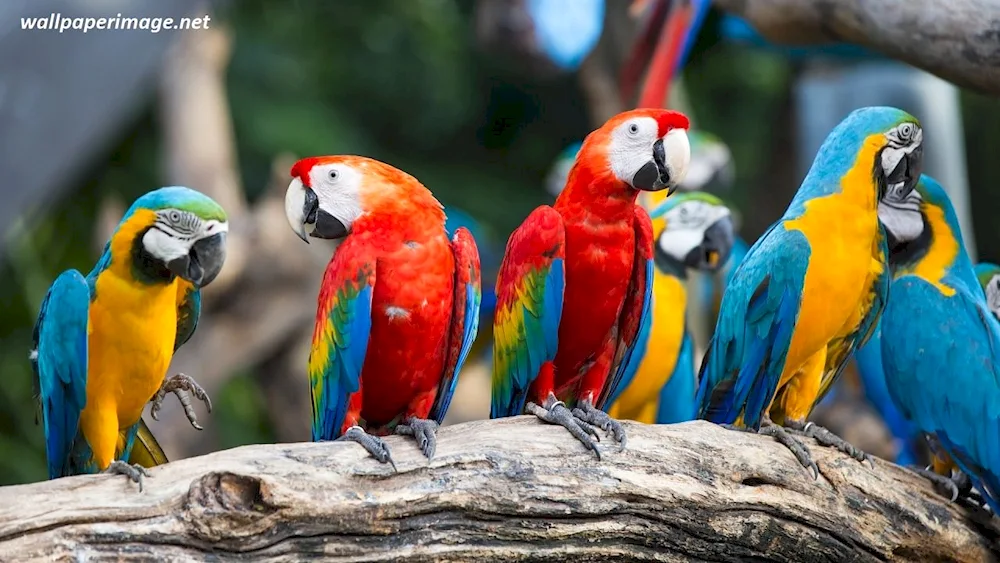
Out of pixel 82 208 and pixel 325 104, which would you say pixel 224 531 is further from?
pixel 325 104

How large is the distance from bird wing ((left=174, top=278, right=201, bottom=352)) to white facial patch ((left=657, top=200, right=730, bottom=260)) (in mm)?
1251

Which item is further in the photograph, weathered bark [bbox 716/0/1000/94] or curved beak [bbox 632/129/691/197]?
weathered bark [bbox 716/0/1000/94]

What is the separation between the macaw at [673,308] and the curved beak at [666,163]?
70 cm

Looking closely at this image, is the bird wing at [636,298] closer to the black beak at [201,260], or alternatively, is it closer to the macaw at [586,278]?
the macaw at [586,278]

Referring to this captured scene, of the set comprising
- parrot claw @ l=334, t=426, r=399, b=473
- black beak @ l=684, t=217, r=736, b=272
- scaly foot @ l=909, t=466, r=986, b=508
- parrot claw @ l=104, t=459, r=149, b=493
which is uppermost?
black beak @ l=684, t=217, r=736, b=272

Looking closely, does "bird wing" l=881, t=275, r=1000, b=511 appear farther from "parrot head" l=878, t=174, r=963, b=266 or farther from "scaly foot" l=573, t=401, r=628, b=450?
"scaly foot" l=573, t=401, r=628, b=450

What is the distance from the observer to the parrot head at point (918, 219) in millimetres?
2414

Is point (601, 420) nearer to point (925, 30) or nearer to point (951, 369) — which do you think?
point (951, 369)

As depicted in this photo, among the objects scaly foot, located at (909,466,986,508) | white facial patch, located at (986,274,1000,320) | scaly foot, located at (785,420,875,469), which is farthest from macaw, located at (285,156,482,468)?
white facial patch, located at (986,274,1000,320)

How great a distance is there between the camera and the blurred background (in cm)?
246

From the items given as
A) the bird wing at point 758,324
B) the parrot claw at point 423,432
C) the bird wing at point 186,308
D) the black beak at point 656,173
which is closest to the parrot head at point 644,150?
the black beak at point 656,173

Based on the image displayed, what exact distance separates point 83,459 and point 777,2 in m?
1.89

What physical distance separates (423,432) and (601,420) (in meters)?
0.34

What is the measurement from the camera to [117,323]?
2.02m
